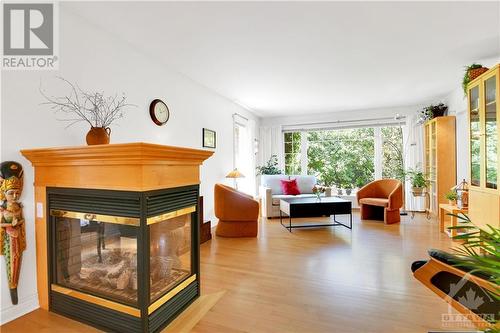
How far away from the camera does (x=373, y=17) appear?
240 cm

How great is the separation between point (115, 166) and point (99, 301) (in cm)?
98

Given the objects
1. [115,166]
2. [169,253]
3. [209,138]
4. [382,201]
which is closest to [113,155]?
[115,166]

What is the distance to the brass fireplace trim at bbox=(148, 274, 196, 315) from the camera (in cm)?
173

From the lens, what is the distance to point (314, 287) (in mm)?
2342

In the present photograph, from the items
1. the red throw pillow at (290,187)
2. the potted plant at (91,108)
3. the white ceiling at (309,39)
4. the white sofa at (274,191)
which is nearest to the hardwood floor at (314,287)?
the potted plant at (91,108)

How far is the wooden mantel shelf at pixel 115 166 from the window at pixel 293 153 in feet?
17.1

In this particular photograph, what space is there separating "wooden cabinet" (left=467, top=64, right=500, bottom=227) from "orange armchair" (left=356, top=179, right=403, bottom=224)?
148 cm

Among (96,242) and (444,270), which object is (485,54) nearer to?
(444,270)

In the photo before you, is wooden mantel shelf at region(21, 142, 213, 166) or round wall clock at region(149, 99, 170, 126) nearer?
wooden mantel shelf at region(21, 142, 213, 166)

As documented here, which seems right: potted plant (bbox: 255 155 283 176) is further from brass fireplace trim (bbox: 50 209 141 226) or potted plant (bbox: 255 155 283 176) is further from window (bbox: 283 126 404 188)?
brass fireplace trim (bbox: 50 209 141 226)

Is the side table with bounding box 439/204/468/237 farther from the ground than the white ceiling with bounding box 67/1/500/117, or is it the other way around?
the white ceiling with bounding box 67/1/500/117

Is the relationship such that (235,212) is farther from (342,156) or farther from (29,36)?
(342,156)

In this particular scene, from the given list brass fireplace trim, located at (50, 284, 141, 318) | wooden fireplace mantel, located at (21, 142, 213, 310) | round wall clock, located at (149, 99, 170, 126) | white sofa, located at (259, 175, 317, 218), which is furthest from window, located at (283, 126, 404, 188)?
brass fireplace trim, located at (50, 284, 141, 318)

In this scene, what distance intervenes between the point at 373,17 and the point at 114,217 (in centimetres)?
276
